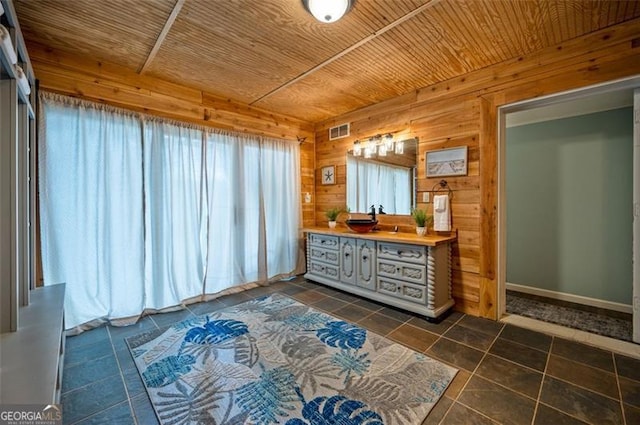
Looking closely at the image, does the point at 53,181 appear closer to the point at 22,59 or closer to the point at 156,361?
the point at 22,59

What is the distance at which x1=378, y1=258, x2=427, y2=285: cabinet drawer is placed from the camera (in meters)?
2.71

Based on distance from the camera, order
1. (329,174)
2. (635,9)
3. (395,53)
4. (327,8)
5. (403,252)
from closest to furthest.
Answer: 1. (327,8)
2. (635,9)
3. (395,53)
4. (403,252)
5. (329,174)

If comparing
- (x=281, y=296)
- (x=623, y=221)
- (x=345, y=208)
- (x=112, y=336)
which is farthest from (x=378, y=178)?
(x=112, y=336)

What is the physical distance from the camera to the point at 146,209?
9.43ft

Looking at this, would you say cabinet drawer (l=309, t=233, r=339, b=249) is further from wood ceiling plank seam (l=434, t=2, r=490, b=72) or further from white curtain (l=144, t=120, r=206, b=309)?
wood ceiling plank seam (l=434, t=2, r=490, b=72)

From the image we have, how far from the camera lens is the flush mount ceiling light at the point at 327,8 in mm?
1783

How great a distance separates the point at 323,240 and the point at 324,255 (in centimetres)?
21

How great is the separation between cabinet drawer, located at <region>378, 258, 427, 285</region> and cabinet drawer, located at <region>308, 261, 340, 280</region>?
2.44 ft

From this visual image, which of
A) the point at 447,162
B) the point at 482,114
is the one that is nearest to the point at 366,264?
the point at 447,162

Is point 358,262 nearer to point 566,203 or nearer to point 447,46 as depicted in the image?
point 447,46

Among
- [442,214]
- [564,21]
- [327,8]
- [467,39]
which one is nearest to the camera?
[327,8]

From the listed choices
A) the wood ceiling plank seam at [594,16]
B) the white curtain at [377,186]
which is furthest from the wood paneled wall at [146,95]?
the wood ceiling plank seam at [594,16]

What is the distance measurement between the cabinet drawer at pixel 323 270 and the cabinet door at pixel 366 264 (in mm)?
407

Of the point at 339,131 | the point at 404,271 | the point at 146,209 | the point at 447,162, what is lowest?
the point at 404,271
